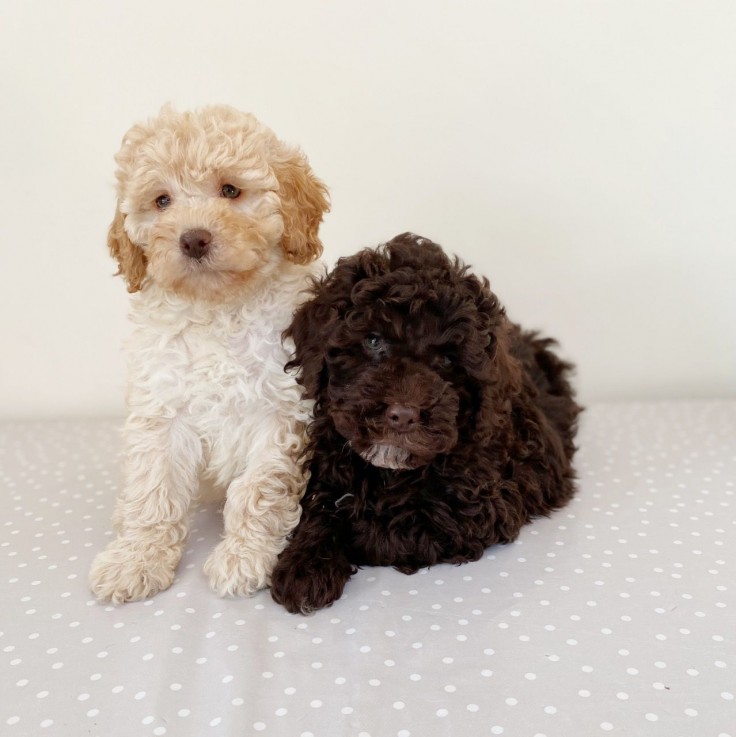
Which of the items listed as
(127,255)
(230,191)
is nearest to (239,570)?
(127,255)

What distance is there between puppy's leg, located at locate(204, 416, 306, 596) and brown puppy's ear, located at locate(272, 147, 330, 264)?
0.47 m

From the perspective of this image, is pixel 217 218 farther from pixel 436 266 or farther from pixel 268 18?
pixel 268 18

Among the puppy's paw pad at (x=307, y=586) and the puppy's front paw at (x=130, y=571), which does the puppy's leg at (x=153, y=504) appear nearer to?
the puppy's front paw at (x=130, y=571)

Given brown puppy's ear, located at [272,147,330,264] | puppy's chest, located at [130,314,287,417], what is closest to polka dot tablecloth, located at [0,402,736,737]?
puppy's chest, located at [130,314,287,417]

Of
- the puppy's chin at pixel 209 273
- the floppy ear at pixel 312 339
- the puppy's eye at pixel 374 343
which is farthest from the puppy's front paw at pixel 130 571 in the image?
the puppy's eye at pixel 374 343

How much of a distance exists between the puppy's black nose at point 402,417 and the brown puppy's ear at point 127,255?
83 centimetres

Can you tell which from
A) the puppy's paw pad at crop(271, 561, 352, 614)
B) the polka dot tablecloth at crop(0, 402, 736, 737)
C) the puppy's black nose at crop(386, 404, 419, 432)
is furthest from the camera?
the puppy's paw pad at crop(271, 561, 352, 614)

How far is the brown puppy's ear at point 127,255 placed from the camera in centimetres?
227

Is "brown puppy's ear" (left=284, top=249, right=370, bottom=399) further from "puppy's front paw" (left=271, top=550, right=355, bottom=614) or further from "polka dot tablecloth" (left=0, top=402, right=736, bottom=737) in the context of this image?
"polka dot tablecloth" (left=0, top=402, right=736, bottom=737)

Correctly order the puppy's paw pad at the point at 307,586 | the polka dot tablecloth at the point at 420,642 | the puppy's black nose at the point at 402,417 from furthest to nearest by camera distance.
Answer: the puppy's paw pad at the point at 307,586 → the puppy's black nose at the point at 402,417 → the polka dot tablecloth at the point at 420,642

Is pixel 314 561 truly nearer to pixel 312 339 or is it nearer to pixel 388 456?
pixel 388 456

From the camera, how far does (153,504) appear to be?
2309mm

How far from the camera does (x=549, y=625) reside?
1990mm

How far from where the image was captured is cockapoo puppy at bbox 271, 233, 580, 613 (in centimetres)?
203
